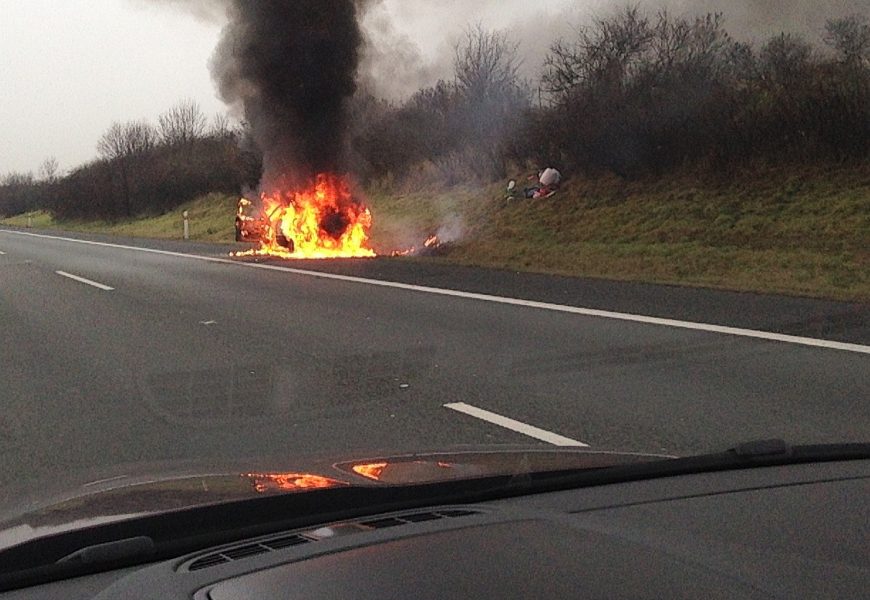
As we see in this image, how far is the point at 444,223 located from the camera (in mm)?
27906

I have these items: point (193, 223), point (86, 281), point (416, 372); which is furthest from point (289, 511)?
point (193, 223)

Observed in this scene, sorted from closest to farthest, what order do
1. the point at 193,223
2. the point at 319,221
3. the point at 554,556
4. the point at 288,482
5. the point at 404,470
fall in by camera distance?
the point at 554,556 → the point at 288,482 → the point at 404,470 → the point at 319,221 → the point at 193,223

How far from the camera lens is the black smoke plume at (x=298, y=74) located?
23594 mm

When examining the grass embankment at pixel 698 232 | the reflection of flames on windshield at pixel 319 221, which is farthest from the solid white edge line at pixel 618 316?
the reflection of flames on windshield at pixel 319 221

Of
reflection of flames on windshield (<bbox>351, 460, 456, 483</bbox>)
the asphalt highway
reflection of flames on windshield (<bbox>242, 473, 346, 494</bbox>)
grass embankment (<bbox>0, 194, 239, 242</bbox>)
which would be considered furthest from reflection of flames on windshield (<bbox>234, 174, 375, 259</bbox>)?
reflection of flames on windshield (<bbox>242, 473, 346, 494</bbox>)

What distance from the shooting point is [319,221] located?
23094 millimetres

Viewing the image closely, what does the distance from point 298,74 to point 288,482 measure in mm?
21617

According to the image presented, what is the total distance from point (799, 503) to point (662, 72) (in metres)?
24.2

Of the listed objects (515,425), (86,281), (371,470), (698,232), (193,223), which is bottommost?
(86,281)

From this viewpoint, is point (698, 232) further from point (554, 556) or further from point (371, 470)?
point (554, 556)

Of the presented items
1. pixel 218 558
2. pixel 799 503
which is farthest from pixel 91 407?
pixel 799 503

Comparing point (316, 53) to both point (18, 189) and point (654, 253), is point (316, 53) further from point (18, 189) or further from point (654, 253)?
point (18, 189)

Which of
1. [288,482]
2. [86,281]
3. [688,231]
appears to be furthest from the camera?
[688,231]

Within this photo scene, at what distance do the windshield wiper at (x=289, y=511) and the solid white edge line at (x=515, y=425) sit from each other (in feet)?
6.11
